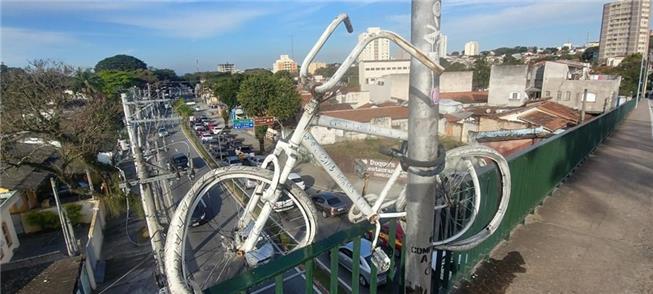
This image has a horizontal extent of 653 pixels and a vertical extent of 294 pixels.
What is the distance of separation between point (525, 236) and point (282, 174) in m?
3.50

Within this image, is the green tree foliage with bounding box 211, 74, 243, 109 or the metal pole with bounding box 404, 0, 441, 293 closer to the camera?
the metal pole with bounding box 404, 0, 441, 293

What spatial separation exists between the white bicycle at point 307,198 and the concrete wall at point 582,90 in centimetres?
3285

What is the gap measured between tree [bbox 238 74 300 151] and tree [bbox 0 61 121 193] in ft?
52.2

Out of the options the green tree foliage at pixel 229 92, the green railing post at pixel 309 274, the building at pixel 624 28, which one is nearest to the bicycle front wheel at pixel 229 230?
the green railing post at pixel 309 274

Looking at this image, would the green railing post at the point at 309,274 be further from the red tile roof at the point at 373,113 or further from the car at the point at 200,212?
the red tile roof at the point at 373,113

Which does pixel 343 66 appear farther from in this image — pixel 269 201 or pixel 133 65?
pixel 133 65

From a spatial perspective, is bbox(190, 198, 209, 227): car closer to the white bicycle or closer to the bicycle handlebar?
the white bicycle

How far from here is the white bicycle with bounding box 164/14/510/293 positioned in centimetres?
229

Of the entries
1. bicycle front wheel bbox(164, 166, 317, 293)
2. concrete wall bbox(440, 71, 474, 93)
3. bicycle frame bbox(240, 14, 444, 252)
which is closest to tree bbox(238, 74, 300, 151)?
concrete wall bbox(440, 71, 474, 93)

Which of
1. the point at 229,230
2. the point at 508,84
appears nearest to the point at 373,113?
the point at 508,84

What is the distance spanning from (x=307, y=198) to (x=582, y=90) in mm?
35569

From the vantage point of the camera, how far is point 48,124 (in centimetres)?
1555

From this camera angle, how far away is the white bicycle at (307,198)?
229cm

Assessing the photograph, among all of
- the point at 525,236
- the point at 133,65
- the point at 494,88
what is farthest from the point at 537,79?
the point at 133,65
